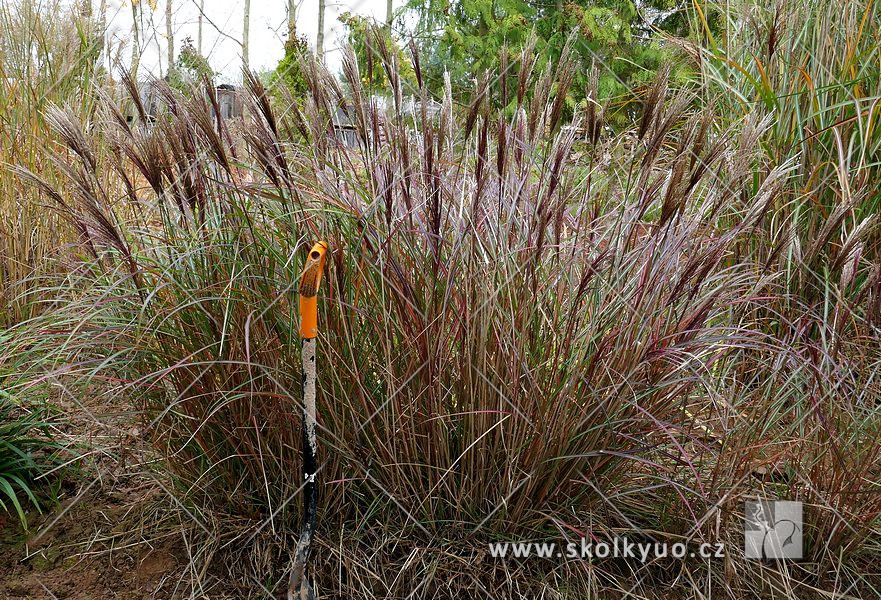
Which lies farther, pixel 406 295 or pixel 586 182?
pixel 586 182

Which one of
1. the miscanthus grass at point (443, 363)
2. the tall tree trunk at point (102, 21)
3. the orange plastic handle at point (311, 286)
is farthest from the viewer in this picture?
the tall tree trunk at point (102, 21)

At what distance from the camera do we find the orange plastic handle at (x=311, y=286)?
1291 millimetres

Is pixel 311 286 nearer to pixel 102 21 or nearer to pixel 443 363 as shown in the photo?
pixel 443 363

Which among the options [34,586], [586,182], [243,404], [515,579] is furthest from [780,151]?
[34,586]

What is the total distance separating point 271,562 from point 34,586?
2.13 ft

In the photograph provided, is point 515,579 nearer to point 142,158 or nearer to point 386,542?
point 386,542

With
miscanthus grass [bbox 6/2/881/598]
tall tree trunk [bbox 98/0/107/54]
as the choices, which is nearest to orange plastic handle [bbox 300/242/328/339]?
miscanthus grass [bbox 6/2/881/598]

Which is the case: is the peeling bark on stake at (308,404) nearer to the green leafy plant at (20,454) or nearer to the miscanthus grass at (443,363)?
the miscanthus grass at (443,363)

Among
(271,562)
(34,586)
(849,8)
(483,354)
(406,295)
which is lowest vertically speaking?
(34,586)

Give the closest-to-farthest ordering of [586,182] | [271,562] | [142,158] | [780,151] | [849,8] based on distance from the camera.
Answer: [142,158] → [271,562] → [586,182] → [780,151] → [849,8]

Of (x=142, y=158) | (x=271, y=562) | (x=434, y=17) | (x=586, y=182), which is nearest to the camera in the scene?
(x=142, y=158)

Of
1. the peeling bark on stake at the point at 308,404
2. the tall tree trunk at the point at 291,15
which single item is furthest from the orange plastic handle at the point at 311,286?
the tall tree trunk at the point at 291,15

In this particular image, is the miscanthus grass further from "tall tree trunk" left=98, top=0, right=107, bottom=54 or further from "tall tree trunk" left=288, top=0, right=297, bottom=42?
"tall tree trunk" left=98, top=0, right=107, bottom=54

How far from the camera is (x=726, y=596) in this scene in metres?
1.75
